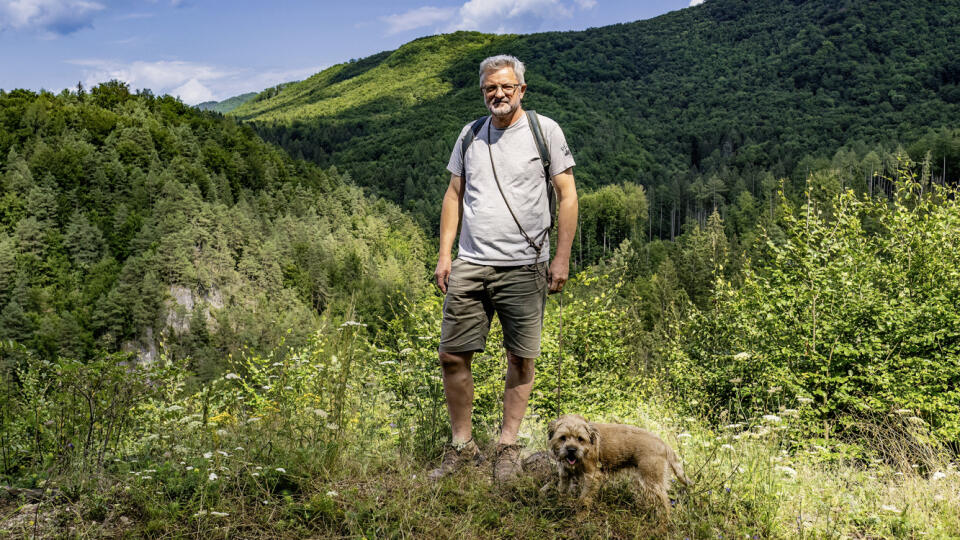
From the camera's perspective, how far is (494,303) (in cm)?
323

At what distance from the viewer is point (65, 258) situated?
195 ft

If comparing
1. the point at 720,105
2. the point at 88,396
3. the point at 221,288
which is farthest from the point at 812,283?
the point at 720,105

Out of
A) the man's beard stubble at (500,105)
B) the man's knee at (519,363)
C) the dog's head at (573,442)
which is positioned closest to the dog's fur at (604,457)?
the dog's head at (573,442)

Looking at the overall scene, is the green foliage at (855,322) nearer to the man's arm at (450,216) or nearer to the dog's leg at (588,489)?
the dog's leg at (588,489)

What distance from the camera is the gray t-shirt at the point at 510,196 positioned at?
311cm

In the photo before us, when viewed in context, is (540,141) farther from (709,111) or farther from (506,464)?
(709,111)

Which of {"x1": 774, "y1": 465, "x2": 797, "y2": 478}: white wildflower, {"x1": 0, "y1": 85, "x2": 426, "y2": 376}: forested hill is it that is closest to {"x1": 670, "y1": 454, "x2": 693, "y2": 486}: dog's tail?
{"x1": 774, "y1": 465, "x2": 797, "y2": 478}: white wildflower

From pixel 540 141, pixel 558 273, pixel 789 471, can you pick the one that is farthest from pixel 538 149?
pixel 789 471

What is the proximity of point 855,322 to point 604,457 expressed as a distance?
21.9 ft

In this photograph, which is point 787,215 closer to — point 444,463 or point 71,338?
point 444,463

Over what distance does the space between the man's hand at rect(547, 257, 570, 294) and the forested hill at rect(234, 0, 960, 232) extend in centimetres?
10328

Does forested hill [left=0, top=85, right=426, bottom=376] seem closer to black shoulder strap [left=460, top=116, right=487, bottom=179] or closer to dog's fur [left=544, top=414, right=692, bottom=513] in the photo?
black shoulder strap [left=460, top=116, right=487, bottom=179]

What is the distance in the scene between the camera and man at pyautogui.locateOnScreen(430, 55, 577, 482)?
3105mm

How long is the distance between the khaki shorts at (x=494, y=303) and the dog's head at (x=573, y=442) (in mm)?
576
